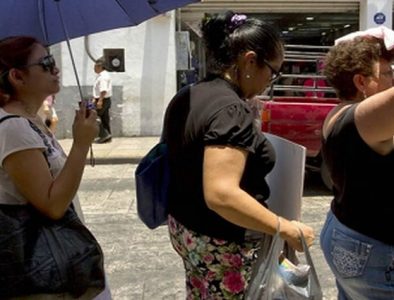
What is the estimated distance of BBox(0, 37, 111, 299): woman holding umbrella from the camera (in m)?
2.00

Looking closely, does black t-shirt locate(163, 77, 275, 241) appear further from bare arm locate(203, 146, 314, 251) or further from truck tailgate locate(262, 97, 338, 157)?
Answer: truck tailgate locate(262, 97, 338, 157)

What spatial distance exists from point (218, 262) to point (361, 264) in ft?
1.72

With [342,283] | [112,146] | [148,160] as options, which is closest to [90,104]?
[148,160]

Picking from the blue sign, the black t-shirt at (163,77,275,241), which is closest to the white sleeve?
the black t-shirt at (163,77,275,241)

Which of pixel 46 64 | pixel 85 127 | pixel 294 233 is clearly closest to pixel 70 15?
pixel 46 64

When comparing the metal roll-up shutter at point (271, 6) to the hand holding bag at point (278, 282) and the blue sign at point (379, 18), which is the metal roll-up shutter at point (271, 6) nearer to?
the blue sign at point (379, 18)

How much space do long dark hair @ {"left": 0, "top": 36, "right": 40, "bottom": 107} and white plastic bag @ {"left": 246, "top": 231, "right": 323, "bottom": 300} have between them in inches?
42.2

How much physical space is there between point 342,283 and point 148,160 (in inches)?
36.6

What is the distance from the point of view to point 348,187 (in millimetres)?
2131

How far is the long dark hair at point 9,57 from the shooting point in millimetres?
2111

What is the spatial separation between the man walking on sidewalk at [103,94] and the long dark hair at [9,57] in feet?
33.8

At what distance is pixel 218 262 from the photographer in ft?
7.52

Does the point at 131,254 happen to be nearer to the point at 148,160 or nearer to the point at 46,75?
the point at 148,160

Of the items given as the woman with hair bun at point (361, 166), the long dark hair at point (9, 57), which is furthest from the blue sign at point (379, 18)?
the long dark hair at point (9, 57)
